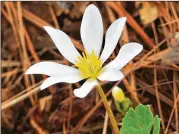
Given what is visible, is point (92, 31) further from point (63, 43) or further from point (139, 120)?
point (139, 120)

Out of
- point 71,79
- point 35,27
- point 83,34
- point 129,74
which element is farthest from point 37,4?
point 71,79

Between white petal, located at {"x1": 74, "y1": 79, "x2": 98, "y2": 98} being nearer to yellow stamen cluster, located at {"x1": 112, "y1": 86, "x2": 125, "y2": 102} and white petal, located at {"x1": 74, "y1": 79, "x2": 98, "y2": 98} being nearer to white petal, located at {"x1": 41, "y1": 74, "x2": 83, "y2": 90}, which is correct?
white petal, located at {"x1": 41, "y1": 74, "x2": 83, "y2": 90}

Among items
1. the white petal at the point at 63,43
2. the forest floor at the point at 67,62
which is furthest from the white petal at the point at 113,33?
the forest floor at the point at 67,62

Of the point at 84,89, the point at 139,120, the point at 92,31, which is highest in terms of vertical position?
the point at 92,31

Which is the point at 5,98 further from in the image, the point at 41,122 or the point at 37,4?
the point at 37,4

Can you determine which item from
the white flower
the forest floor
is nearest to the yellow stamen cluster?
the white flower

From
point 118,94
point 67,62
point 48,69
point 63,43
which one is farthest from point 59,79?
point 67,62
